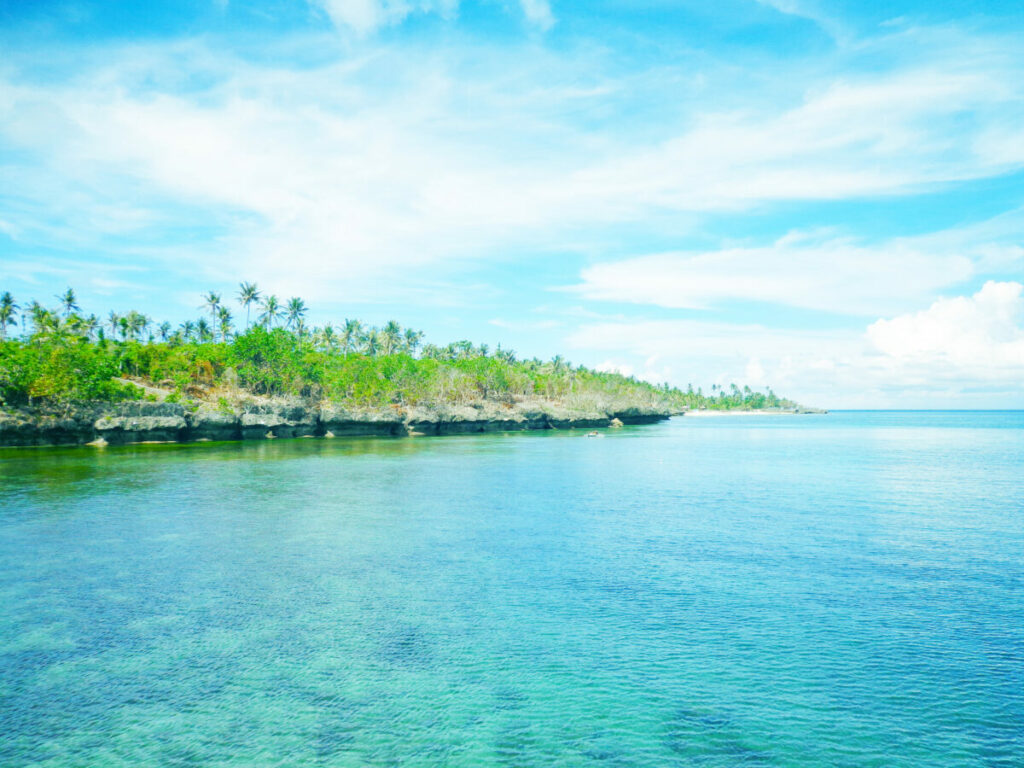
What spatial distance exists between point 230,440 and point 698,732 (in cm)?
9062

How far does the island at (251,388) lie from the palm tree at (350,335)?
255 millimetres

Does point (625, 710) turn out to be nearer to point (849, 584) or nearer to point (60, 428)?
point (849, 584)

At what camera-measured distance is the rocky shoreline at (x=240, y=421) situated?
7144cm

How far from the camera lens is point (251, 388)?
99188mm

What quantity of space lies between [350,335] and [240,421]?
222 ft

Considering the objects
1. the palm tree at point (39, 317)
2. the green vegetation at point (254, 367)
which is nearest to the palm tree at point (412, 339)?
the green vegetation at point (254, 367)

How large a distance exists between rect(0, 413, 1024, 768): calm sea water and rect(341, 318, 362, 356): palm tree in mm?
120112

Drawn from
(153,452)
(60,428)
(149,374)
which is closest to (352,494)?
(153,452)

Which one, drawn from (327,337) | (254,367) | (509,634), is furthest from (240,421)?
(509,634)

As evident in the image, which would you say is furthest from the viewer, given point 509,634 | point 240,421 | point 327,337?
point 327,337

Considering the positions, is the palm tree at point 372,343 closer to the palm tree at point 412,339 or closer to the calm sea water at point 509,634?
the palm tree at point 412,339

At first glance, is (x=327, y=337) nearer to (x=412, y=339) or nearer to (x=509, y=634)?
(x=412, y=339)

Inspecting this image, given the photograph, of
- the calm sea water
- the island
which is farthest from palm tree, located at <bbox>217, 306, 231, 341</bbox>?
the calm sea water

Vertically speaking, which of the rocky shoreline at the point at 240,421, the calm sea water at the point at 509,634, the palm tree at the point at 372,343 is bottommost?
the calm sea water at the point at 509,634
